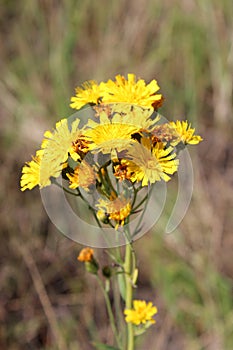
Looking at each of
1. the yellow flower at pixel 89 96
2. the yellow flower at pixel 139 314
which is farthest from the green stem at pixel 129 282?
the yellow flower at pixel 89 96

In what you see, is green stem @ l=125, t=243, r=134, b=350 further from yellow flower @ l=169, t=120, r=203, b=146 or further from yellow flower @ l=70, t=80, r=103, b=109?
yellow flower @ l=70, t=80, r=103, b=109

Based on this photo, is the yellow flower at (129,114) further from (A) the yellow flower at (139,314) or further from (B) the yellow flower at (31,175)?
(A) the yellow flower at (139,314)

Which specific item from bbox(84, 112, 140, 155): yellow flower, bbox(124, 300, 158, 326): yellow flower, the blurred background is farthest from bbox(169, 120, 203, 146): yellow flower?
the blurred background

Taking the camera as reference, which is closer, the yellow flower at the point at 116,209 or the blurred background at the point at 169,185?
the yellow flower at the point at 116,209

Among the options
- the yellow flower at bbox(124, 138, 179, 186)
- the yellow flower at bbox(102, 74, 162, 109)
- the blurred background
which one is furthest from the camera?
the blurred background

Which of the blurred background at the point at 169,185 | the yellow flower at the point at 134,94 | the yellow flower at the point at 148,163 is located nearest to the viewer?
the yellow flower at the point at 148,163

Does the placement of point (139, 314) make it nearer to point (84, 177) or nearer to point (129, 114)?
point (84, 177)

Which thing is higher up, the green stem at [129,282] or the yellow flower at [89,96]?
the yellow flower at [89,96]
